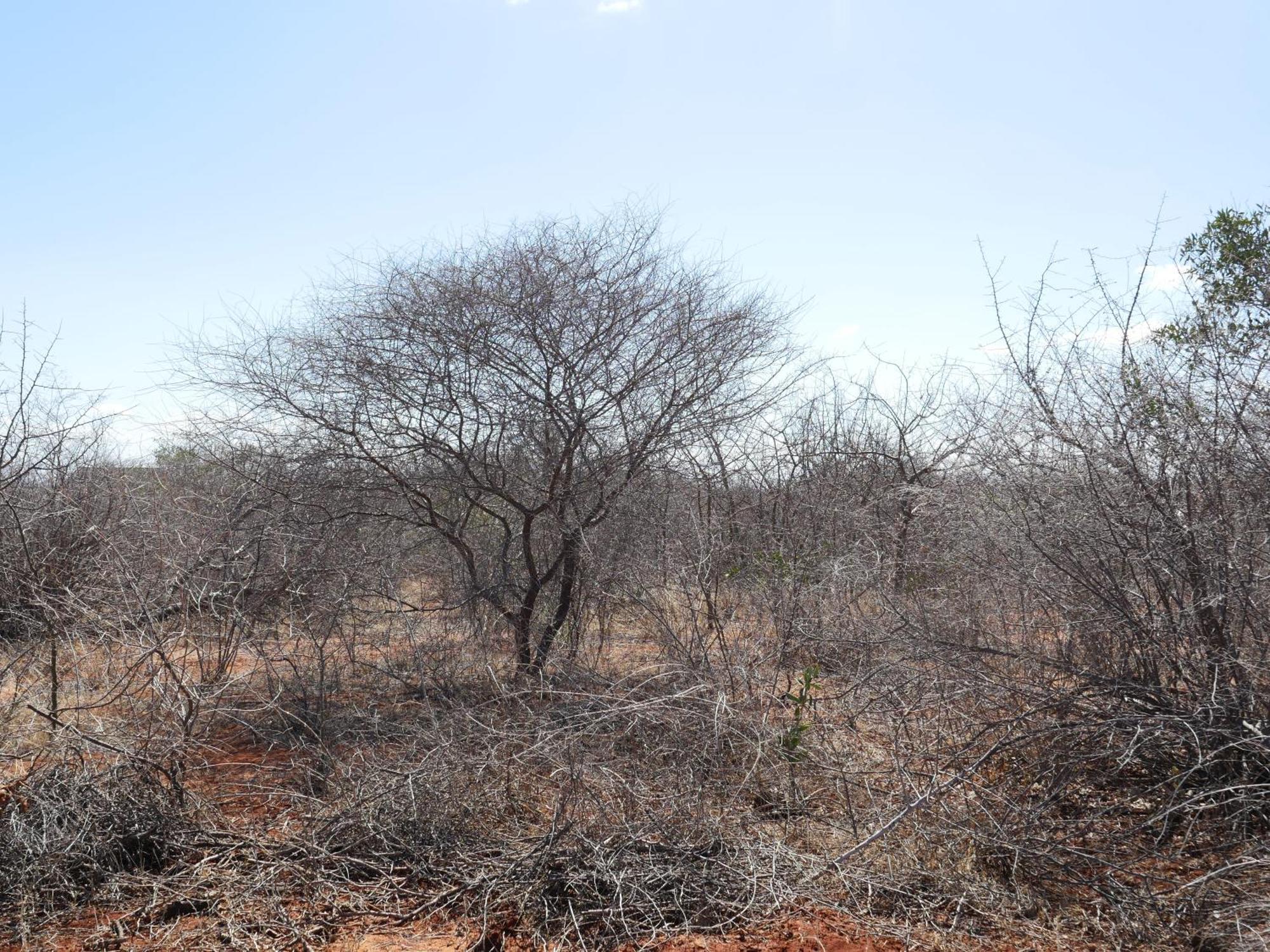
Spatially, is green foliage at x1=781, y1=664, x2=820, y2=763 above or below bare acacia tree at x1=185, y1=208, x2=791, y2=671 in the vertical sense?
below

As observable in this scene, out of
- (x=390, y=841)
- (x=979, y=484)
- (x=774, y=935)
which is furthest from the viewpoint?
(x=979, y=484)

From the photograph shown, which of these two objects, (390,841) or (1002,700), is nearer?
(390,841)

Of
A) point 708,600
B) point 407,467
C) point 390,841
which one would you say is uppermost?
point 407,467

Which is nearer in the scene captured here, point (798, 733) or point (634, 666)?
point (798, 733)

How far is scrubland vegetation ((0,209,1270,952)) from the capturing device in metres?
3.62

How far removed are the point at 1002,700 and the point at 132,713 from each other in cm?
426

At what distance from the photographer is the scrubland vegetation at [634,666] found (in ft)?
11.9

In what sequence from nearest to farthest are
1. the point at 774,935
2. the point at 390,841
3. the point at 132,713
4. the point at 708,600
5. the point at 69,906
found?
1. the point at 774,935
2. the point at 69,906
3. the point at 390,841
4. the point at 132,713
5. the point at 708,600

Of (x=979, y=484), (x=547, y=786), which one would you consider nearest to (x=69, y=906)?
(x=547, y=786)

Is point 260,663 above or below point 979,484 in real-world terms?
below

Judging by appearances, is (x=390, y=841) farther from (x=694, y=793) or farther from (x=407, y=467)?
(x=407, y=467)

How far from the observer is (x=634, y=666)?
718 cm

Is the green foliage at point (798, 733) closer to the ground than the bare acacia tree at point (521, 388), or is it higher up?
closer to the ground

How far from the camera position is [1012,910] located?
343 cm
